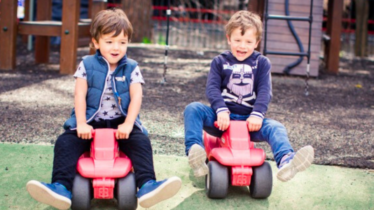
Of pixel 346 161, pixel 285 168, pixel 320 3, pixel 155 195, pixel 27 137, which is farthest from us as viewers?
pixel 320 3

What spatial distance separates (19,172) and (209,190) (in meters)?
1.14

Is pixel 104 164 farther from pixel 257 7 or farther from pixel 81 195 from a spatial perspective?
pixel 257 7

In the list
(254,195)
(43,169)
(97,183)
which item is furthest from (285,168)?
(43,169)

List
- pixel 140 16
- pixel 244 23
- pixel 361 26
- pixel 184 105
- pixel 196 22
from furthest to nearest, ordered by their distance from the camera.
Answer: pixel 196 22 → pixel 140 16 → pixel 361 26 → pixel 184 105 → pixel 244 23

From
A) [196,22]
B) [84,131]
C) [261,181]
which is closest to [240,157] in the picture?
[261,181]

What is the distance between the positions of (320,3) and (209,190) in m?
5.48

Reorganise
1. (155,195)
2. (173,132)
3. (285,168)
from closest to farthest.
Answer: (155,195)
(285,168)
(173,132)

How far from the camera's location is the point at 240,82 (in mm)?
3287

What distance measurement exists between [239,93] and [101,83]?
2.78 ft

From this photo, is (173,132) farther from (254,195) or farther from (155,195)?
(155,195)

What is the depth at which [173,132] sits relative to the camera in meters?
4.25

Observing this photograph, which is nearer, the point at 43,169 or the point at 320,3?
the point at 43,169

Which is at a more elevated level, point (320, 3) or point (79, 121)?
point (320, 3)

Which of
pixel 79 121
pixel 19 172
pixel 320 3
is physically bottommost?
pixel 19 172
